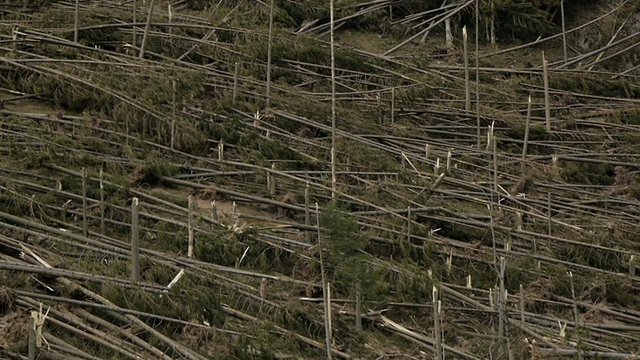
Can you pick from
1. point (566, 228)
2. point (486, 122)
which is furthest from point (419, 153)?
point (566, 228)

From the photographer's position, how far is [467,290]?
9.62m

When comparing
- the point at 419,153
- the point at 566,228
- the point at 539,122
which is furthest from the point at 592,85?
the point at 566,228

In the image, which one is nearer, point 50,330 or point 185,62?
point 50,330

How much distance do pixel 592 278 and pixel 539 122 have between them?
351cm

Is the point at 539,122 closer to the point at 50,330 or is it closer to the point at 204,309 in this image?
the point at 204,309

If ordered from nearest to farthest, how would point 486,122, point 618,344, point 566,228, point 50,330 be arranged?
point 50,330
point 618,344
point 566,228
point 486,122

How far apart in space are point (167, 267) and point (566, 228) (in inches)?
135

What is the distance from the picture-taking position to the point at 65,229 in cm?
962

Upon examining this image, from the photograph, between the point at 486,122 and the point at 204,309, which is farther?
the point at 486,122

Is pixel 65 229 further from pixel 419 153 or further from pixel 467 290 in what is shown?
pixel 419 153

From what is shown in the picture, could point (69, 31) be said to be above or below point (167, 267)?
above

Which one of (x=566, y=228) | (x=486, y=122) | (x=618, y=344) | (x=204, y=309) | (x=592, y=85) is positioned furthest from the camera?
(x=592, y=85)

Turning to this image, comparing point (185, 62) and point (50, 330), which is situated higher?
point (185, 62)

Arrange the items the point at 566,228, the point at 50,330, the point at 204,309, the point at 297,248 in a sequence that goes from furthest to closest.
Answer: the point at 566,228 → the point at 297,248 → the point at 204,309 → the point at 50,330
